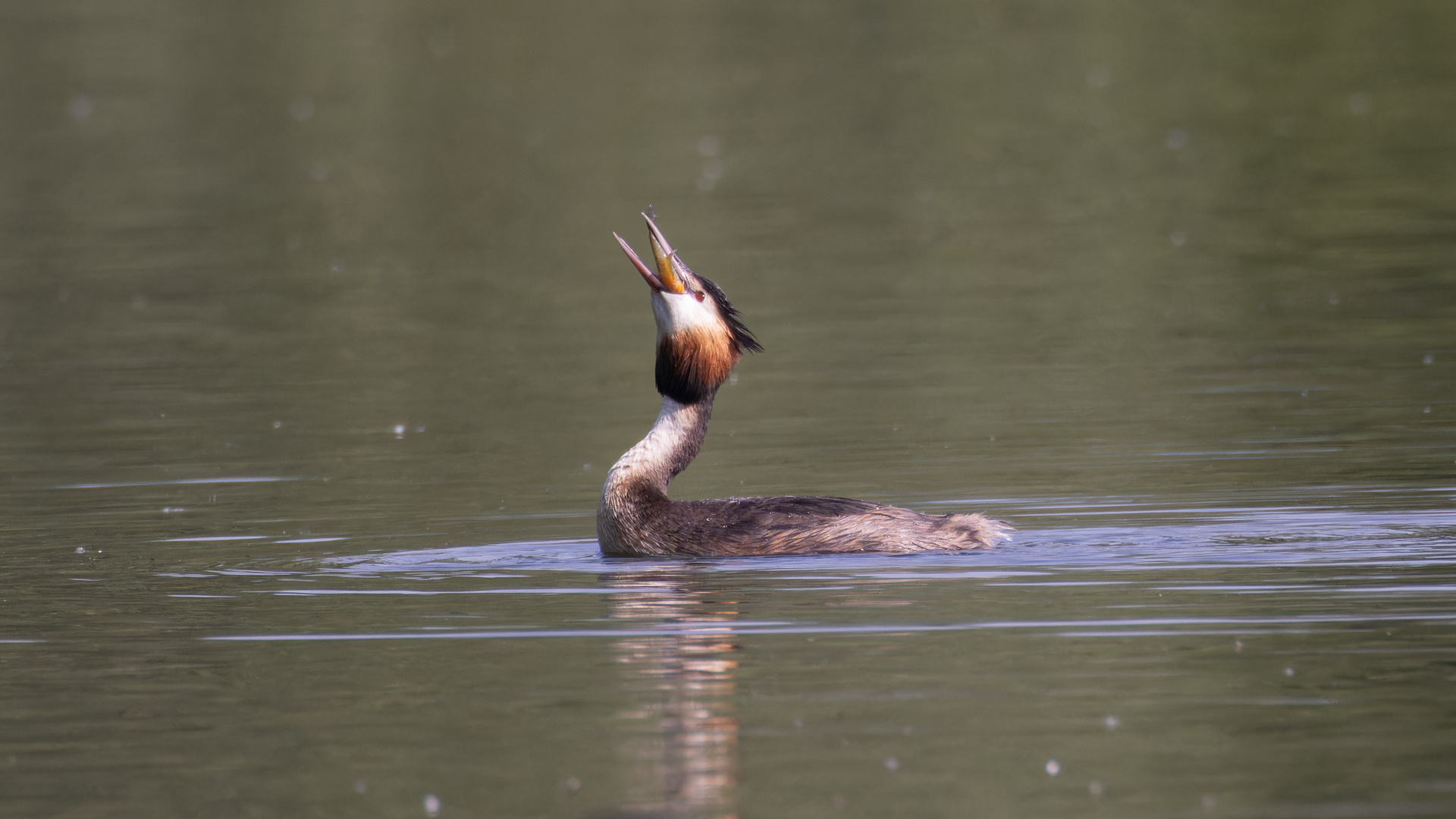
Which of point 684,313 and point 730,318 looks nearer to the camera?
point 684,313

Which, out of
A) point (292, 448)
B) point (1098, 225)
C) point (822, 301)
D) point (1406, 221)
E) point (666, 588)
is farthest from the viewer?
point (1098, 225)

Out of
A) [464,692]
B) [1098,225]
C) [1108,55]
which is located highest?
[1108,55]

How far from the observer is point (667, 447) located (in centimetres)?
1294

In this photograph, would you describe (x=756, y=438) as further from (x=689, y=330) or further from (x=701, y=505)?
(x=701, y=505)

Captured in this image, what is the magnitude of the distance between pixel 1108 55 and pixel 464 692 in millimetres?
35598

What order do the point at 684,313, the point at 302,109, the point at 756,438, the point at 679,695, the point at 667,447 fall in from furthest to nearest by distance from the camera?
the point at 302,109 → the point at 756,438 → the point at 667,447 → the point at 684,313 → the point at 679,695

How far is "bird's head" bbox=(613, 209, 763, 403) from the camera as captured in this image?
12.4 m

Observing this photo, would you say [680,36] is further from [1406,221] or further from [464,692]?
[464,692]

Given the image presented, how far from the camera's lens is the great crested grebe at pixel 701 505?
39.3ft

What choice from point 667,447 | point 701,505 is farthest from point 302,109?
point 701,505

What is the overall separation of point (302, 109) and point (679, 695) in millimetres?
33652

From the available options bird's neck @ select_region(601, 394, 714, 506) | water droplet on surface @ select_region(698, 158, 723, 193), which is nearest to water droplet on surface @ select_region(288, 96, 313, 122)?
water droplet on surface @ select_region(698, 158, 723, 193)

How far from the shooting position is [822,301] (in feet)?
75.8

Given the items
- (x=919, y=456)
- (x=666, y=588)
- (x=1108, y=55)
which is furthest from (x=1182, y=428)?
(x=1108, y=55)
